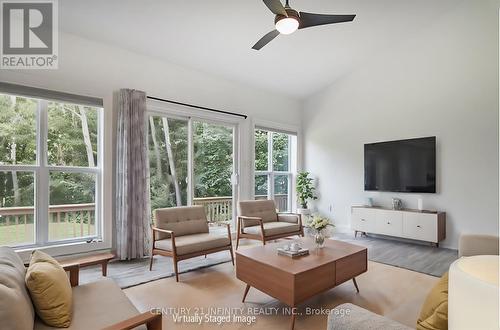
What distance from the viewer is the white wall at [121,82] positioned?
346 centimetres

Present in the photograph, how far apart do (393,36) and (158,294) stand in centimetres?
520

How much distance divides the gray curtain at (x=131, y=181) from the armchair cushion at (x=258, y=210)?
4.67ft

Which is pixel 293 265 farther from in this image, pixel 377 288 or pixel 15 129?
pixel 15 129

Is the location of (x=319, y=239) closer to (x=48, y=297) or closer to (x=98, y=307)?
(x=98, y=307)

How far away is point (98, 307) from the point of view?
1622mm

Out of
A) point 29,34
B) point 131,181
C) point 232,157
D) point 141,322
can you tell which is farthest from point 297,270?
point 29,34

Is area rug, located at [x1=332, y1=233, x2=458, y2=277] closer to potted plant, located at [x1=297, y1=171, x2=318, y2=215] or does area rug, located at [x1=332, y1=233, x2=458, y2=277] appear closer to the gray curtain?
potted plant, located at [x1=297, y1=171, x2=318, y2=215]

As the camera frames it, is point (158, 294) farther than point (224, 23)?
No

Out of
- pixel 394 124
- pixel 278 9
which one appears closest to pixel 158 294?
pixel 278 9

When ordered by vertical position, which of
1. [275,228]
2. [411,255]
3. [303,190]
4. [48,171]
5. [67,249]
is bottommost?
[411,255]

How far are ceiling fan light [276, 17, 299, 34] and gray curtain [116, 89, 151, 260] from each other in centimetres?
233

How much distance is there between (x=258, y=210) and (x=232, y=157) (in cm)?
132

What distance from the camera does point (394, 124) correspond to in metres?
5.07

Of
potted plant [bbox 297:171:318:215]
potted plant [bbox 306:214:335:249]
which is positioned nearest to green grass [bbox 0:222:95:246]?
potted plant [bbox 306:214:335:249]
